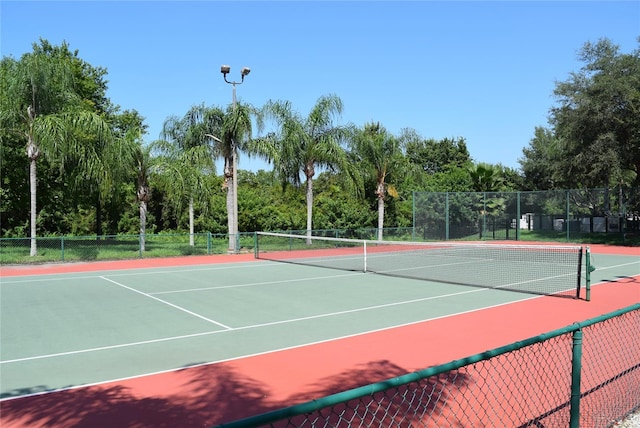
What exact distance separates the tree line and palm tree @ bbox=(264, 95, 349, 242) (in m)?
0.06

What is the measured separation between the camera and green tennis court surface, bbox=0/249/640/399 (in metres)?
6.89

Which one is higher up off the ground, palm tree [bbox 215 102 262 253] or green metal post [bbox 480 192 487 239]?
palm tree [bbox 215 102 262 253]

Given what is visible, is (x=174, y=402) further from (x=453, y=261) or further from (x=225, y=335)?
(x=453, y=261)

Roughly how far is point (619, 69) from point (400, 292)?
89.0 ft

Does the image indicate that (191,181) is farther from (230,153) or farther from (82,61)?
(82,61)

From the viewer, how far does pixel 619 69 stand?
31.2 meters

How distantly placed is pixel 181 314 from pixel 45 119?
15.5 metres

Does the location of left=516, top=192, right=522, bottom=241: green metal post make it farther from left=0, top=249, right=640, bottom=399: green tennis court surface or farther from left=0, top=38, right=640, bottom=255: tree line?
left=0, top=249, right=640, bottom=399: green tennis court surface

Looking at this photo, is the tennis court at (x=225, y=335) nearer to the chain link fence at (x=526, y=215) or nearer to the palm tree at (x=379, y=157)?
the palm tree at (x=379, y=157)

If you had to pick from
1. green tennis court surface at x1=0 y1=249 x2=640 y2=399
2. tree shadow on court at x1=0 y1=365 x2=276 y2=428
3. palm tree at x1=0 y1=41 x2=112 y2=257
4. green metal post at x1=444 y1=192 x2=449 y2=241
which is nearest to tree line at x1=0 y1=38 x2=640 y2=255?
palm tree at x1=0 y1=41 x2=112 y2=257

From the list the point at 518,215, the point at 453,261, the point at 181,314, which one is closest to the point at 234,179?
the point at 453,261

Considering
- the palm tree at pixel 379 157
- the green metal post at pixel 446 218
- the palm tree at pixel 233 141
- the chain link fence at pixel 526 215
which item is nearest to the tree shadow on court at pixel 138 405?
the palm tree at pixel 233 141

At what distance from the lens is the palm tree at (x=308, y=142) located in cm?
2739

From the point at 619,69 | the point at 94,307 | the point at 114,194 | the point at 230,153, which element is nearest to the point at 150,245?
the point at 114,194
